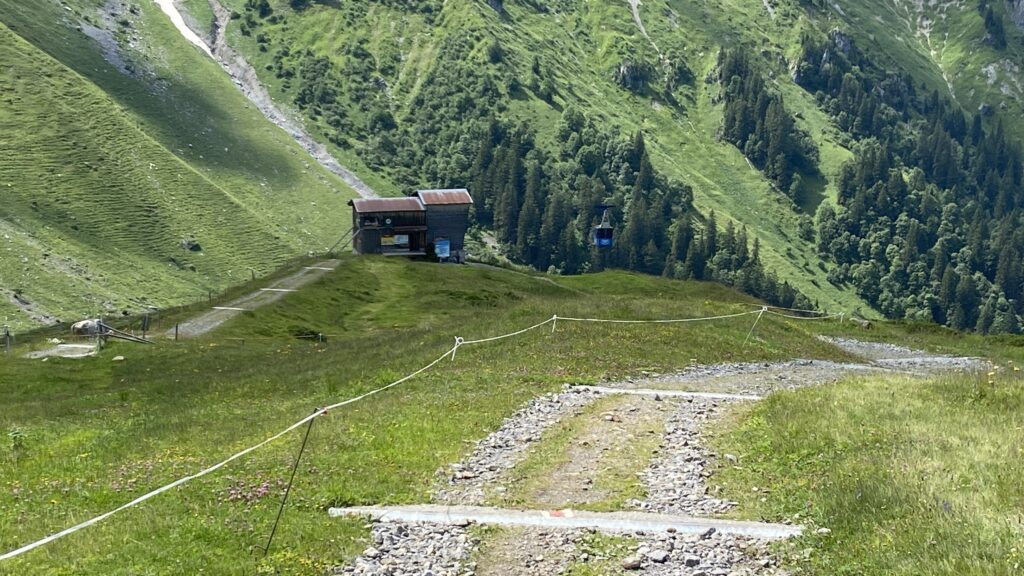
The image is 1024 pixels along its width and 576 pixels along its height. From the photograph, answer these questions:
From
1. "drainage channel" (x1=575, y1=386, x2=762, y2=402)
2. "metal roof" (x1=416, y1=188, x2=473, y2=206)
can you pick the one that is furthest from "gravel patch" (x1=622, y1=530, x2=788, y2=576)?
"metal roof" (x1=416, y1=188, x2=473, y2=206)

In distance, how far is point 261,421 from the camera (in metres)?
32.5

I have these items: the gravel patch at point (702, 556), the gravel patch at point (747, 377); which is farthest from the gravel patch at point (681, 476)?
the gravel patch at point (747, 377)

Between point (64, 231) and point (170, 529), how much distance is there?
191m

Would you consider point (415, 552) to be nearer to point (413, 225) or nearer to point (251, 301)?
point (251, 301)

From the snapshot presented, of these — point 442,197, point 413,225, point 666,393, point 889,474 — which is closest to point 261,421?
point 666,393

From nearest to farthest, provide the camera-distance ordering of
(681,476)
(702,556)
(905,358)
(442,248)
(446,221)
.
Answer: (702,556)
(681,476)
(905,358)
(442,248)
(446,221)

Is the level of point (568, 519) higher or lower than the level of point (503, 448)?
higher

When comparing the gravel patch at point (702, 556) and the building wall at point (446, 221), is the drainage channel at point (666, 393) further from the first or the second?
the building wall at point (446, 221)

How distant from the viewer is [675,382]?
129ft

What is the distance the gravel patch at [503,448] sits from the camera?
71.9 feet

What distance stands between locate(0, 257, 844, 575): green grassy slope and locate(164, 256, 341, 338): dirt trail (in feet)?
10.7

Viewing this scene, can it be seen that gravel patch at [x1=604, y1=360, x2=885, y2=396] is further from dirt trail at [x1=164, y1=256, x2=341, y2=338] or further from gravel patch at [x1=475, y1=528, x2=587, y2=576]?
dirt trail at [x1=164, y1=256, x2=341, y2=338]

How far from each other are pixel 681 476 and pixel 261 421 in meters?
16.3

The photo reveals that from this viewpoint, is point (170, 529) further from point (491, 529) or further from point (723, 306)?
point (723, 306)
